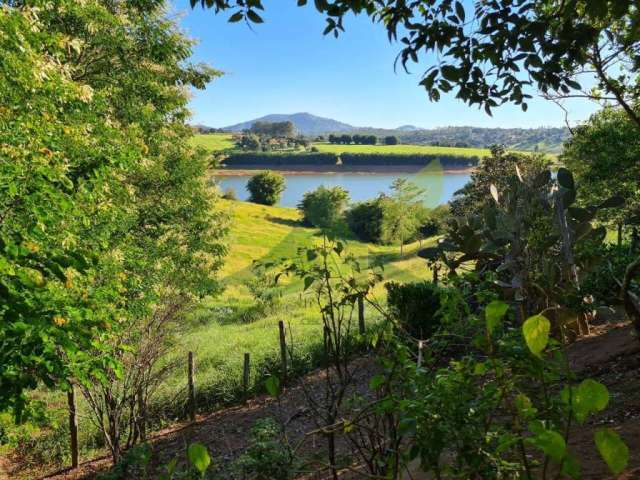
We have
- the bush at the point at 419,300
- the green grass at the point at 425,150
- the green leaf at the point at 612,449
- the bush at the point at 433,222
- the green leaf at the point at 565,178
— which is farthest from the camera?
the green grass at the point at 425,150

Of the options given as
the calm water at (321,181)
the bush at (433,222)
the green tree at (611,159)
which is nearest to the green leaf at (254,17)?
the green tree at (611,159)

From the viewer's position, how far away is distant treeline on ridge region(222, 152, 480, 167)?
8319 cm

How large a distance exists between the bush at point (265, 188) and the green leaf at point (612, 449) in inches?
2605

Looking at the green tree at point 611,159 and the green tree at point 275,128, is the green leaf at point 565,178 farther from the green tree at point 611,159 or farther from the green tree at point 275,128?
the green tree at point 275,128

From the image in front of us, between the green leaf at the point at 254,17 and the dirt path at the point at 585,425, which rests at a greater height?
the green leaf at the point at 254,17

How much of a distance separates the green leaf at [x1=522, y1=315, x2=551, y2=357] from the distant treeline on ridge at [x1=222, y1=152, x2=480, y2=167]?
265 ft

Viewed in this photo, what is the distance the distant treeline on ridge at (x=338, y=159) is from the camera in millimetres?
83188

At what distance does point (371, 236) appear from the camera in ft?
129

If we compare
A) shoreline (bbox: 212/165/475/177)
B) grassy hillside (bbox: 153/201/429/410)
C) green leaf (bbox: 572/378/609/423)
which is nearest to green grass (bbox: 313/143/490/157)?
shoreline (bbox: 212/165/475/177)

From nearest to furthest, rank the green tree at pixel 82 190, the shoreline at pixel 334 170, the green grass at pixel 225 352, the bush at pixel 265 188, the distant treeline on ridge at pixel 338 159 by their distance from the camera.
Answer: the green tree at pixel 82 190 → the green grass at pixel 225 352 → the bush at pixel 265 188 → the shoreline at pixel 334 170 → the distant treeline on ridge at pixel 338 159

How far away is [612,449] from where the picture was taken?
89 centimetres

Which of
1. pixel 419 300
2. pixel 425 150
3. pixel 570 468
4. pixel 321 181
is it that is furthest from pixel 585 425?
pixel 425 150

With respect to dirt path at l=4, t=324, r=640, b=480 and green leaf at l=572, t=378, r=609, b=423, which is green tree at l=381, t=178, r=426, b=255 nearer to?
dirt path at l=4, t=324, r=640, b=480

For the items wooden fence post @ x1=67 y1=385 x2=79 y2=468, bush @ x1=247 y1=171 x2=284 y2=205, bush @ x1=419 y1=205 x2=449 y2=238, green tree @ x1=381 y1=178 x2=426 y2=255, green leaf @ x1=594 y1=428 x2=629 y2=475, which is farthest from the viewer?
bush @ x1=247 y1=171 x2=284 y2=205
